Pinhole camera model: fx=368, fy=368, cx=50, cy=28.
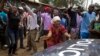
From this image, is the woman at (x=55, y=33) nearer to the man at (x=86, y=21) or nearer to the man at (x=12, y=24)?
the man at (x=86, y=21)

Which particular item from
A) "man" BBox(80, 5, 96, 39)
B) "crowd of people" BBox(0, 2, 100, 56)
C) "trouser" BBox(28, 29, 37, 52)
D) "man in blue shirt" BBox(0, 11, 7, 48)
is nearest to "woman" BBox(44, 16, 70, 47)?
"crowd of people" BBox(0, 2, 100, 56)

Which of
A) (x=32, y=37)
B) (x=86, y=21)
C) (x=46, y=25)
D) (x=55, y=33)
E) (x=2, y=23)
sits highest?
(x=55, y=33)

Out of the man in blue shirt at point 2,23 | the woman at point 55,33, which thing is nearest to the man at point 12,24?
the man in blue shirt at point 2,23

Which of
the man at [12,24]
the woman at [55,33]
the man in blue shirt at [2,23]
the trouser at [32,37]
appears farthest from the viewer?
the man in blue shirt at [2,23]

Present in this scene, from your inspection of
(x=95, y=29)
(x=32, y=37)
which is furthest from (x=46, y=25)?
(x=95, y=29)

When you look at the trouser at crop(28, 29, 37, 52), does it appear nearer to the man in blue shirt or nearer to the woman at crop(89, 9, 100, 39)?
the man in blue shirt

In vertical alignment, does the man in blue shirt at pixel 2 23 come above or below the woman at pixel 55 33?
below

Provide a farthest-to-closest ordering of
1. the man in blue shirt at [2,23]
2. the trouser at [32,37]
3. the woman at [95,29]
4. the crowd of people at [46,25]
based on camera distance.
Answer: the man in blue shirt at [2,23], the trouser at [32,37], the woman at [95,29], the crowd of people at [46,25]

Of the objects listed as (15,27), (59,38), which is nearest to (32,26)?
(15,27)

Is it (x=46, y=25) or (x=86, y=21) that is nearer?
(x=86, y=21)

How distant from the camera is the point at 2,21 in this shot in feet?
41.4

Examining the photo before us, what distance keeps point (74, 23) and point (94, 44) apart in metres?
7.24

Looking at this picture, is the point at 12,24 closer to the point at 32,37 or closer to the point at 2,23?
the point at 32,37

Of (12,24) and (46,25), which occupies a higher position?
(12,24)
